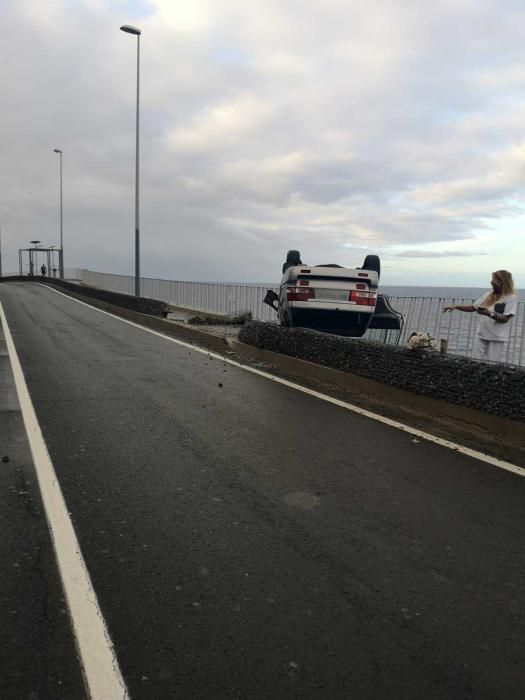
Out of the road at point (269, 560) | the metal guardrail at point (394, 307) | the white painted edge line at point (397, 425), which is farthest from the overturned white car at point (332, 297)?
the road at point (269, 560)

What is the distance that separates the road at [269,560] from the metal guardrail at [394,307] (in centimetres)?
280

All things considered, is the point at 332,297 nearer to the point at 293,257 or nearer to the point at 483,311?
the point at 293,257

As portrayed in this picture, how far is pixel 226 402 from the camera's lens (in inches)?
298

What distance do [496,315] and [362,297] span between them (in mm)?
3683

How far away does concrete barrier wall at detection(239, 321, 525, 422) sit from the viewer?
6039mm

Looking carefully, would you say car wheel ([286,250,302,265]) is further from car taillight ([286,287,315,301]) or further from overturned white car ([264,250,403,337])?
car taillight ([286,287,315,301])

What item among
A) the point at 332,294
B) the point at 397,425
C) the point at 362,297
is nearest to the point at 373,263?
the point at 362,297

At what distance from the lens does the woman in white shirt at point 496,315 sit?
23.1 feet

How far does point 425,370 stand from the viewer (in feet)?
23.6

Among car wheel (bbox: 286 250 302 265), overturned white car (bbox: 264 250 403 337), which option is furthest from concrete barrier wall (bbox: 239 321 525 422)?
car wheel (bbox: 286 250 302 265)

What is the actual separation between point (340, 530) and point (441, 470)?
5.49 feet

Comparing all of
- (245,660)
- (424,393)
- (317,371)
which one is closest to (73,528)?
(245,660)

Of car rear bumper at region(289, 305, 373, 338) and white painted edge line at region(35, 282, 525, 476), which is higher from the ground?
car rear bumper at region(289, 305, 373, 338)

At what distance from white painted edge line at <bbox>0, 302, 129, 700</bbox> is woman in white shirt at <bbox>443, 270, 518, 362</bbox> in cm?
521
